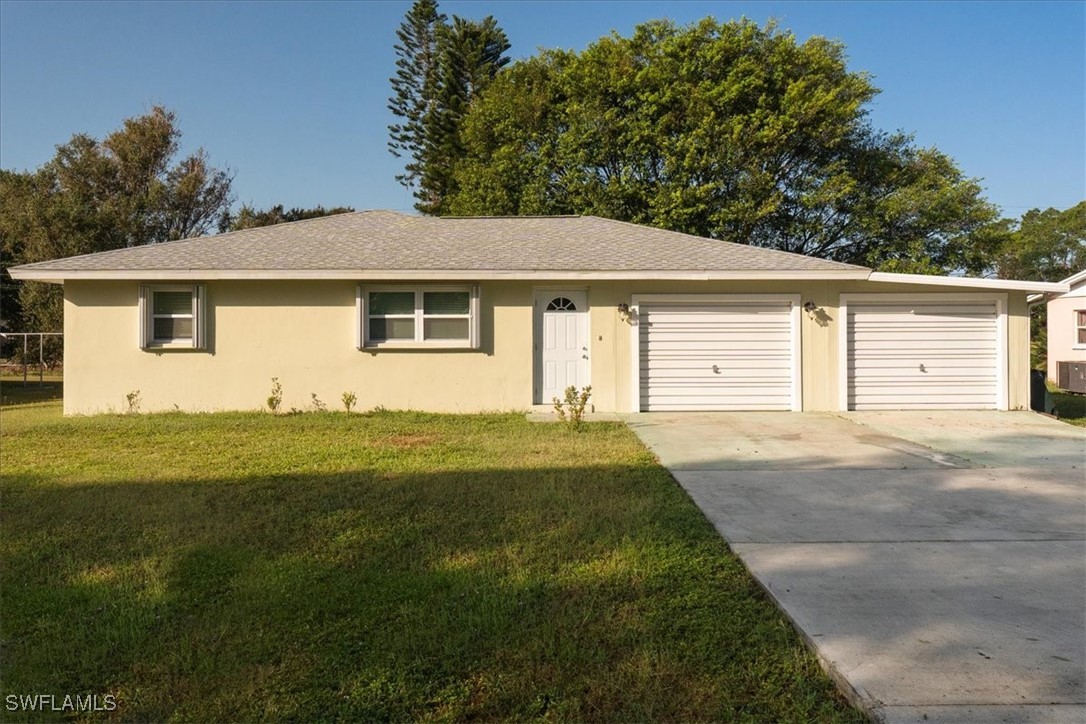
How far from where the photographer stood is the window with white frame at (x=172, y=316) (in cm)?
1098

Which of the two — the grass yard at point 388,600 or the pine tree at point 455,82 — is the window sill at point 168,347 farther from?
the pine tree at point 455,82

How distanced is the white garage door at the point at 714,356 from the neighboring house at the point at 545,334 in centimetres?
2

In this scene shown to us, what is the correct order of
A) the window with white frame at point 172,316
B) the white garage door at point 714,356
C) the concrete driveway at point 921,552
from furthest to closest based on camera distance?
the white garage door at point 714,356 < the window with white frame at point 172,316 < the concrete driveway at point 921,552

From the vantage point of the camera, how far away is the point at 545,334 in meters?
11.6

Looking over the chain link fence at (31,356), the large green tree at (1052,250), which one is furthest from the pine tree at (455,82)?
the large green tree at (1052,250)

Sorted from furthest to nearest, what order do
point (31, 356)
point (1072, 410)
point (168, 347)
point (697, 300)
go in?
1. point (31, 356)
2. point (1072, 410)
3. point (697, 300)
4. point (168, 347)

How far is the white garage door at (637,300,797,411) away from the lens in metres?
11.5

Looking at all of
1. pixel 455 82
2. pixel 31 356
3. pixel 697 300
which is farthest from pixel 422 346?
pixel 455 82

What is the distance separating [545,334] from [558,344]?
0.27 meters

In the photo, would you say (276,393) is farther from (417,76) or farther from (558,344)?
(417,76)

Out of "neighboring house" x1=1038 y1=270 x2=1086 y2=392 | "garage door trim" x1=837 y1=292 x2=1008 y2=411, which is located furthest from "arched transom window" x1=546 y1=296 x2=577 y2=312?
"neighboring house" x1=1038 y1=270 x2=1086 y2=392

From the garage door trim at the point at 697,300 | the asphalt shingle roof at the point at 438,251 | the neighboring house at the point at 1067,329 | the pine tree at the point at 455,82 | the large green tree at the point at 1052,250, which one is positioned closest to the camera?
the asphalt shingle roof at the point at 438,251

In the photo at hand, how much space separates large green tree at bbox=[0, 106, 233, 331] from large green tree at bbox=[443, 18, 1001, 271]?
1197cm

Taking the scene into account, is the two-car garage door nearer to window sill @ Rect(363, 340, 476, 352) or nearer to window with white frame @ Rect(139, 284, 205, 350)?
window sill @ Rect(363, 340, 476, 352)
